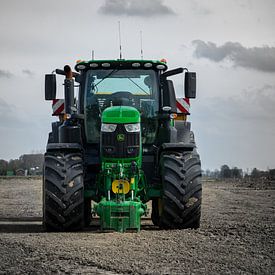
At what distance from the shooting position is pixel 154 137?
444 inches

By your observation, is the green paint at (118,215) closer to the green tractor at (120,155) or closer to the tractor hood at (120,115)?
the green tractor at (120,155)

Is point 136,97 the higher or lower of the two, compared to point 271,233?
higher

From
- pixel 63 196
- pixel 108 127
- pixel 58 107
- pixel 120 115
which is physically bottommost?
pixel 63 196

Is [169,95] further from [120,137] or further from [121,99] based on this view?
[120,137]

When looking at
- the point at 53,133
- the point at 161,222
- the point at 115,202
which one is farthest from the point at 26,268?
the point at 53,133

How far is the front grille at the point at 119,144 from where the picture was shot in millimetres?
10281

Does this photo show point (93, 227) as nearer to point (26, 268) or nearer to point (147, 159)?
point (147, 159)

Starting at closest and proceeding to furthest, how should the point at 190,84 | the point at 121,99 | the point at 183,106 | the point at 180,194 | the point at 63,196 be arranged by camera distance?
the point at 63,196 → the point at 180,194 → the point at 190,84 → the point at 121,99 → the point at 183,106

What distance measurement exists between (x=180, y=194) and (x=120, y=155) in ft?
3.75

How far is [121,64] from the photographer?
11453 mm

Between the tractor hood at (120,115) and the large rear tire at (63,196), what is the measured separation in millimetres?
926

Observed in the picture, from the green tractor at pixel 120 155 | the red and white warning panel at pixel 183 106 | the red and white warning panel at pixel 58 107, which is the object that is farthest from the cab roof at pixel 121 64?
the red and white warning panel at pixel 183 106

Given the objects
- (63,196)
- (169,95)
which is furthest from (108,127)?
(169,95)

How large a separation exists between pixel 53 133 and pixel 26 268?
6611 millimetres
